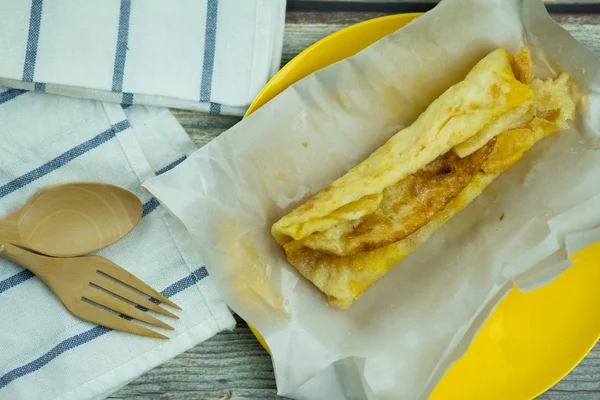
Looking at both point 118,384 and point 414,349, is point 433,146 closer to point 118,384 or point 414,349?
point 414,349

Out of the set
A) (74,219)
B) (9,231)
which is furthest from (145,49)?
(9,231)

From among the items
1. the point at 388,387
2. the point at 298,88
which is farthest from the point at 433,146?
the point at 388,387

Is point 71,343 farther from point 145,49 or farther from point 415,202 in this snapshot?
point 415,202

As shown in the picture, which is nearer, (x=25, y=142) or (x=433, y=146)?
(x=433, y=146)

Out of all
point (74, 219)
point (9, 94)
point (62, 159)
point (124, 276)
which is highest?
point (9, 94)

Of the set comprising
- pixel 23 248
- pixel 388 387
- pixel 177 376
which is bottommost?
pixel 177 376
